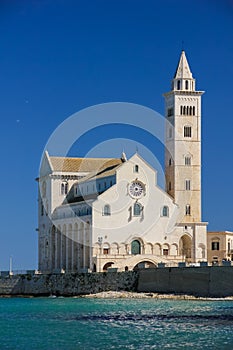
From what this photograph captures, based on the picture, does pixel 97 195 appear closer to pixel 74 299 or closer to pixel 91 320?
pixel 74 299

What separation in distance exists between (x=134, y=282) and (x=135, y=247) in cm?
1269

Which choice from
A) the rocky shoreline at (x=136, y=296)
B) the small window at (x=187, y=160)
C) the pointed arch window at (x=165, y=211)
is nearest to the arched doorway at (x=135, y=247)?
the pointed arch window at (x=165, y=211)

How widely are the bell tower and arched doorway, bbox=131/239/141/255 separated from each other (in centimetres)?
469

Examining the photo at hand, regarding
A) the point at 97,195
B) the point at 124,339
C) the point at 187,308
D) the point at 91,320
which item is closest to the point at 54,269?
the point at 97,195

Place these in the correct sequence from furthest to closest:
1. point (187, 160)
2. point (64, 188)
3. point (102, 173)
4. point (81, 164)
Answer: point (81, 164)
point (64, 188)
point (102, 173)
point (187, 160)

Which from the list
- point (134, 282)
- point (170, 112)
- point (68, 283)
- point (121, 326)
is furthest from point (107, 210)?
point (121, 326)

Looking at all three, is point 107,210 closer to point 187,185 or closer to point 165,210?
point 165,210

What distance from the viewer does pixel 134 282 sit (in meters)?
80.5

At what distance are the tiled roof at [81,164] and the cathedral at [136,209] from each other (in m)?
0.65

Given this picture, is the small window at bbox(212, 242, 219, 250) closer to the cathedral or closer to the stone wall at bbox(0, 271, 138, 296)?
the cathedral

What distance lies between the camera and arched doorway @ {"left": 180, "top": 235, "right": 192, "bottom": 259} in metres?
94.9

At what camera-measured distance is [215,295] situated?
7025cm

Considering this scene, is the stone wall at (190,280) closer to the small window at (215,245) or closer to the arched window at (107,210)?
the arched window at (107,210)

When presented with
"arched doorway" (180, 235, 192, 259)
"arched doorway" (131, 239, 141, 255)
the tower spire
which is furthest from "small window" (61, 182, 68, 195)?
the tower spire
